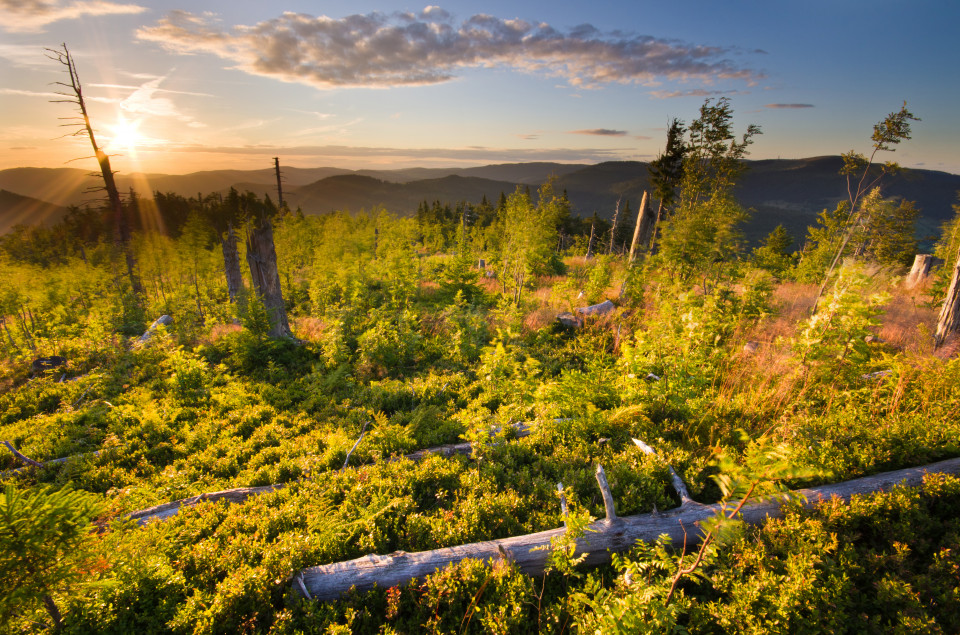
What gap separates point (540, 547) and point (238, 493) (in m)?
4.43

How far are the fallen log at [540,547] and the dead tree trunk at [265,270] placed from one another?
8.76m

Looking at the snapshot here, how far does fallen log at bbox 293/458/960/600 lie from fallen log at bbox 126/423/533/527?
1.83m

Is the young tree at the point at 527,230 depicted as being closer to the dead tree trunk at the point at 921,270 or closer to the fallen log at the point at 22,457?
the fallen log at the point at 22,457

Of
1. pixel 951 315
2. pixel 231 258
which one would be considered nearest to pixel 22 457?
pixel 231 258

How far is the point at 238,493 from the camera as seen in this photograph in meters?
5.12

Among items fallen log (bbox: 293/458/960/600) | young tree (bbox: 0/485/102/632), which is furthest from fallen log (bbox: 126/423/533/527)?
young tree (bbox: 0/485/102/632)

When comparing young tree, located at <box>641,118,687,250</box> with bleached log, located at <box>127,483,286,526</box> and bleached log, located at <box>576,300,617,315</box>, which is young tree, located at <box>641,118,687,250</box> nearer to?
bleached log, located at <box>576,300,617,315</box>

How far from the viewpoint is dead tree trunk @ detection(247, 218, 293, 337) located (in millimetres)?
11008

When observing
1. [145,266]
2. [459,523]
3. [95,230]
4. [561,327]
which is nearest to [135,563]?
[459,523]

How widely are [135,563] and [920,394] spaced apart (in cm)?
1070

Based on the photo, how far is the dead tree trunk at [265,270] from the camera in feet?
36.1

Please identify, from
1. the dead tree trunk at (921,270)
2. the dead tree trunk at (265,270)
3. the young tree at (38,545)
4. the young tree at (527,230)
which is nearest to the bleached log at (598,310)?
the young tree at (527,230)

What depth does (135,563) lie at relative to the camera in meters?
3.46

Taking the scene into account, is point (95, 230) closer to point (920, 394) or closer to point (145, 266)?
point (145, 266)
